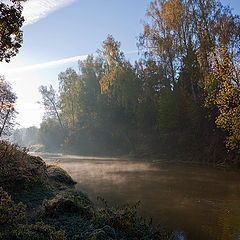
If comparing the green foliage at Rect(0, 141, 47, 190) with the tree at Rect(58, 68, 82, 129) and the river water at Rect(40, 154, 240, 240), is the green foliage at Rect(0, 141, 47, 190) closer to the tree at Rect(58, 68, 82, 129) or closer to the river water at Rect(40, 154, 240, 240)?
the river water at Rect(40, 154, 240, 240)

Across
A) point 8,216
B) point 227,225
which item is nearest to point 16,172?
point 8,216

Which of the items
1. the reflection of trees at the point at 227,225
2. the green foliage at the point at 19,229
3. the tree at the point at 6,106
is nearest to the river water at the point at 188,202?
the reflection of trees at the point at 227,225

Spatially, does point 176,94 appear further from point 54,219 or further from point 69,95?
point 69,95

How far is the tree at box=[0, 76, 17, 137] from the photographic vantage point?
25.2m

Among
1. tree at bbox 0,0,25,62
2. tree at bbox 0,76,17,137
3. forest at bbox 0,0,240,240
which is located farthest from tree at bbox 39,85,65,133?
tree at bbox 0,0,25,62

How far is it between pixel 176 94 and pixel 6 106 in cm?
1914

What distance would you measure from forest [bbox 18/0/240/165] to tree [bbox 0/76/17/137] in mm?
13639

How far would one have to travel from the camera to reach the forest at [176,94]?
56.5ft

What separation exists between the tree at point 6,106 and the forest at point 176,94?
13.6 meters

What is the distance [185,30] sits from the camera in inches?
1013

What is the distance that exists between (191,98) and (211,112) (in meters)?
4.48

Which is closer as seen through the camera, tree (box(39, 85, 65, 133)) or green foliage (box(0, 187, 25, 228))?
green foliage (box(0, 187, 25, 228))

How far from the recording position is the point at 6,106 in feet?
82.7

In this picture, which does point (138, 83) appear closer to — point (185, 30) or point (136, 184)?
point (185, 30)
